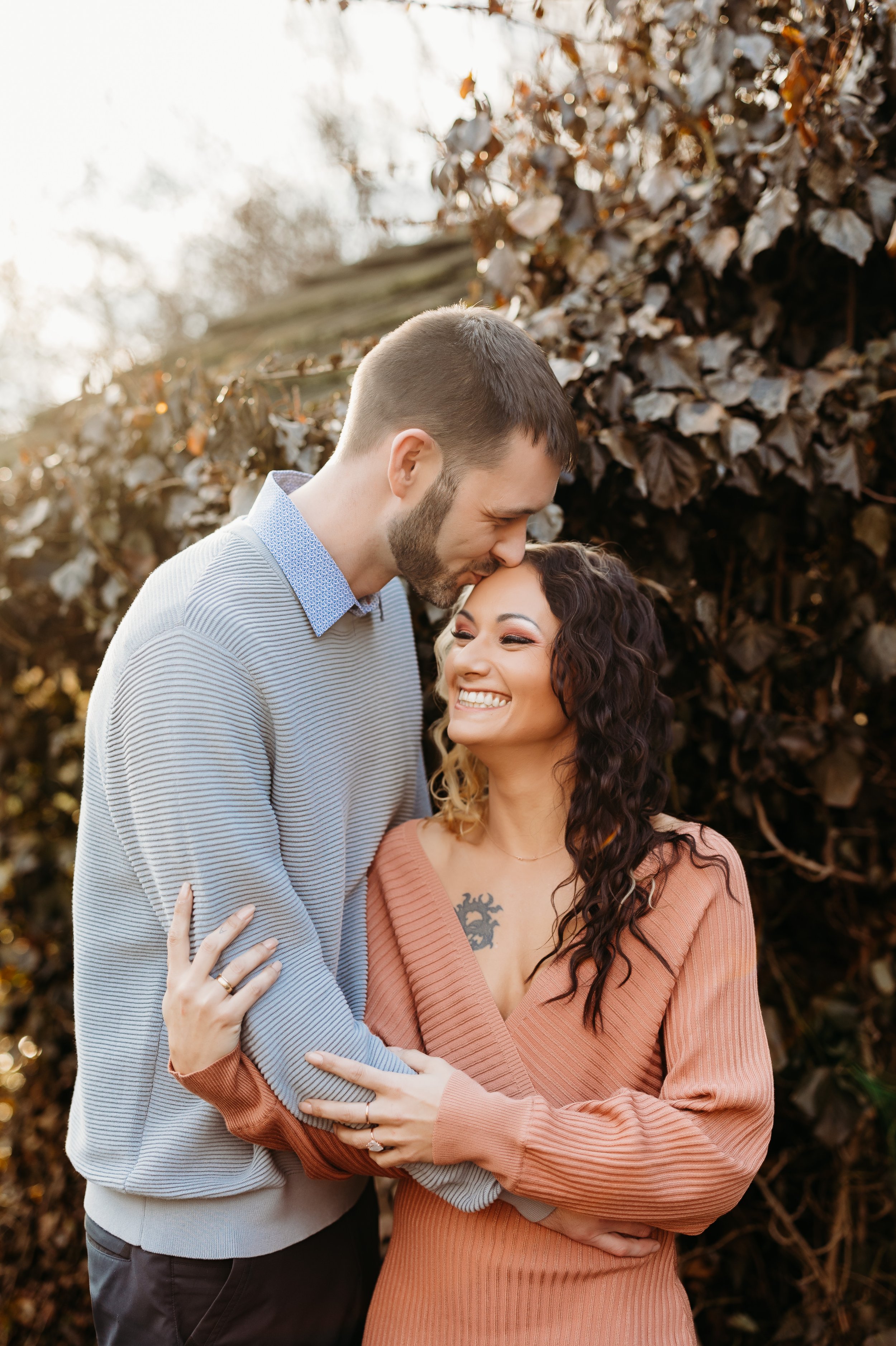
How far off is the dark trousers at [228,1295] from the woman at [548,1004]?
0.11 meters

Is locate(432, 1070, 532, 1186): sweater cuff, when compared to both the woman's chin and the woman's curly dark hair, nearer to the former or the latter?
the woman's curly dark hair

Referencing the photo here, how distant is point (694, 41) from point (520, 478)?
1.45 metres

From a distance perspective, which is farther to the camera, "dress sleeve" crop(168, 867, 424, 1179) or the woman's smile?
the woman's smile

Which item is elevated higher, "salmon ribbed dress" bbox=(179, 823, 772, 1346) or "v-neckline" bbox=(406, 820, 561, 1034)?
"v-neckline" bbox=(406, 820, 561, 1034)

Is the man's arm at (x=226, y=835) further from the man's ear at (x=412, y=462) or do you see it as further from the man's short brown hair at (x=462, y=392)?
the man's short brown hair at (x=462, y=392)

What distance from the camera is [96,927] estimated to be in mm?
1578

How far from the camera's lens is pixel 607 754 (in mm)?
1739

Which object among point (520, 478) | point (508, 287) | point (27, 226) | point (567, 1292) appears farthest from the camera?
point (27, 226)

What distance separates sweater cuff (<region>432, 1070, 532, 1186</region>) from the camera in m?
1.41

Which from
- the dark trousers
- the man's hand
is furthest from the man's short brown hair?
the dark trousers

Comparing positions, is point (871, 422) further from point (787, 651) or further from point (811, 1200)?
point (811, 1200)

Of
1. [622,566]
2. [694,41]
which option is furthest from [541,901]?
[694,41]

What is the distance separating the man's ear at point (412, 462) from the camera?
156cm

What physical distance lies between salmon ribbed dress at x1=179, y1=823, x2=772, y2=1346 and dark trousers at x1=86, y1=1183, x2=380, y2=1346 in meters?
0.11
